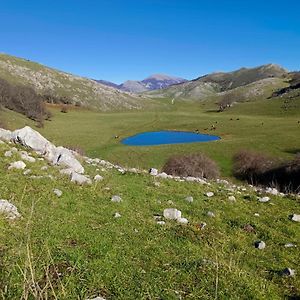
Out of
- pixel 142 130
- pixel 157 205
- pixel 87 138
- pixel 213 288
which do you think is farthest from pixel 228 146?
pixel 213 288

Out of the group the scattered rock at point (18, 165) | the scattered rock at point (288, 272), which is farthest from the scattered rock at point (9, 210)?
the scattered rock at point (288, 272)

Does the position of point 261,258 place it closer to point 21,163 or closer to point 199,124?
point 21,163

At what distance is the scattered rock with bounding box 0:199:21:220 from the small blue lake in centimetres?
9286

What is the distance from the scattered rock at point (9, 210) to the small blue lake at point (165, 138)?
92857 mm

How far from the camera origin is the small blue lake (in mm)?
108494

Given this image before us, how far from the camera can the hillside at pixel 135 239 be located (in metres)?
8.27

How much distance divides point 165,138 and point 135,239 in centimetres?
10897

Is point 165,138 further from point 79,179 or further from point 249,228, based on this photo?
point 249,228

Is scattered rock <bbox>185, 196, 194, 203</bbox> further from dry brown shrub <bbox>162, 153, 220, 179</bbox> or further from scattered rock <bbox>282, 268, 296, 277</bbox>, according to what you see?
dry brown shrub <bbox>162, 153, 220, 179</bbox>

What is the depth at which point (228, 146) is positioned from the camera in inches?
3406

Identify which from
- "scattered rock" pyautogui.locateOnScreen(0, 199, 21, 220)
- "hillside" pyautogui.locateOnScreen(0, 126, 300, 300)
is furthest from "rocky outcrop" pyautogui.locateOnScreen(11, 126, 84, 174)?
"scattered rock" pyautogui.locateOnScreen(0, 199, 21, 220)

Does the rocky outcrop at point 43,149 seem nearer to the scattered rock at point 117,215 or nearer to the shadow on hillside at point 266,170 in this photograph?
the scattered rock at point 117,215

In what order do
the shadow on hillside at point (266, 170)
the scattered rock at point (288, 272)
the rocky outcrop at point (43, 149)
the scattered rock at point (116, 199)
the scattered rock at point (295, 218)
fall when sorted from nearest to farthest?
the scattered rock at point (288, 272), the scattered rock at point (116, 199), the scattered rock at point (295, 218), the rocky outcrop at point (43, 149), the shadow on hillside at point (266, 170)

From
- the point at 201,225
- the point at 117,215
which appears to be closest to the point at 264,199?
the point at 201,225
